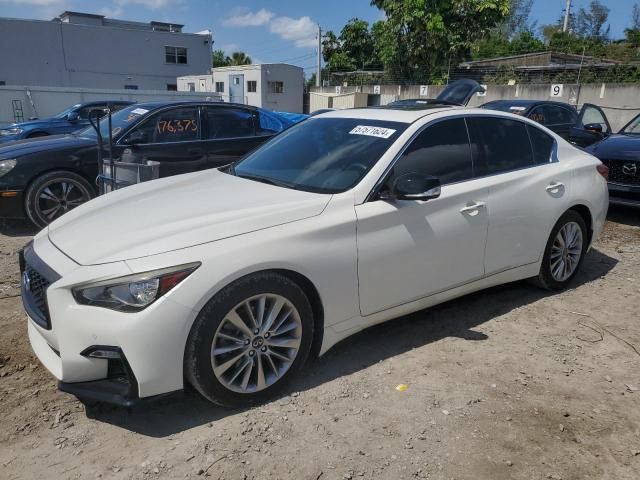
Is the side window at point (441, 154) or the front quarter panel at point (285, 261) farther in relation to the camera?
the side window at point (441, 154)

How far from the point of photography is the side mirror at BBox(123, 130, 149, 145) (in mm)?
6607

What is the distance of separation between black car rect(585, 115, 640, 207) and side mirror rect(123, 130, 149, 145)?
603cm

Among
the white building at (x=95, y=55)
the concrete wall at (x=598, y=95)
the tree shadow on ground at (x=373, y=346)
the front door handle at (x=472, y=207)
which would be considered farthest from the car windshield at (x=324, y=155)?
the white building at (x=95, y=55)

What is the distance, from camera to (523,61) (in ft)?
107

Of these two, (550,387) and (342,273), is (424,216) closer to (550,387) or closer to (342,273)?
(342,273)

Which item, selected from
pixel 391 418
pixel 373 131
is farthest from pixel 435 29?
pixel 391 418

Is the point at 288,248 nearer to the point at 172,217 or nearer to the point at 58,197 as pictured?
the point at 172,217

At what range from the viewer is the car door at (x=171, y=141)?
21.6 feet

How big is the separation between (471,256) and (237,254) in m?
Result: 1.84

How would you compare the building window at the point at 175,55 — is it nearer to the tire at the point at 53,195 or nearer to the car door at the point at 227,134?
the car door at the point at 227,134

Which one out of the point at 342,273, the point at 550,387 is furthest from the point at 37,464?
the point at 550,387

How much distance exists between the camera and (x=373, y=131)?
3.67 m

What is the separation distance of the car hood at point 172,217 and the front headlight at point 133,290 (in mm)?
135

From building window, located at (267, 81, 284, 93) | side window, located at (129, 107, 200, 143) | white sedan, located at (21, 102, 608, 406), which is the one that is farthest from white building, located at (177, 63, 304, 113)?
white sedan, located at (21, 102, 608, 406)
